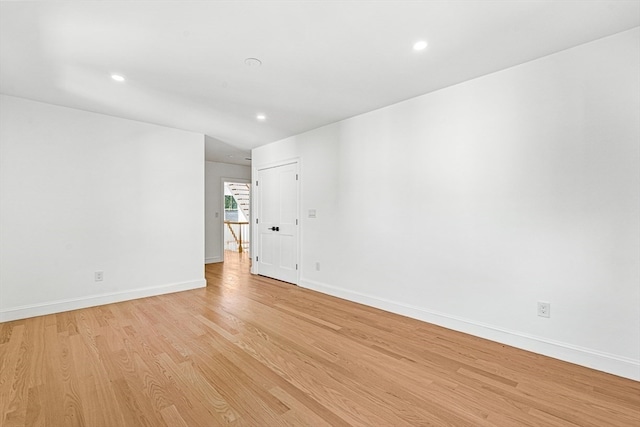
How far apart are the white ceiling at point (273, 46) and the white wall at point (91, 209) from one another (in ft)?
1.68

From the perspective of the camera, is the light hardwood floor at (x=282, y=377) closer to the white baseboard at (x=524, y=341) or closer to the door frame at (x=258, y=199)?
the white baseboard at (x=524, y=341)

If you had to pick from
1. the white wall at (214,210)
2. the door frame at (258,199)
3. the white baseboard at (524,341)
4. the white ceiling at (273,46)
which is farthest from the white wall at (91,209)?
the white baseboard at (524,341)

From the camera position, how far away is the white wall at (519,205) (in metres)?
2.09

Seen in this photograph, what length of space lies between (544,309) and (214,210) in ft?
22.0

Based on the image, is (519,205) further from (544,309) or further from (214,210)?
(214,210)

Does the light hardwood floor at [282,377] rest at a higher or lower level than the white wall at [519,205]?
lower

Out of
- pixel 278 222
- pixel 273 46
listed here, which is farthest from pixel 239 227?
pixel 273 46

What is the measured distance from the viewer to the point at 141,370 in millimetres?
2111

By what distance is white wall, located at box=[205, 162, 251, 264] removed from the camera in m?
6.99

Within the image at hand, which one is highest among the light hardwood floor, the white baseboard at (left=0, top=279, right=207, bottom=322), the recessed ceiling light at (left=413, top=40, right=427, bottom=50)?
the recessed ceiling light at (left=413, top=40, right=427, bottom=50)

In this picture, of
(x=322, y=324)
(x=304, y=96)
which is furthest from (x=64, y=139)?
(x=322, y=324)

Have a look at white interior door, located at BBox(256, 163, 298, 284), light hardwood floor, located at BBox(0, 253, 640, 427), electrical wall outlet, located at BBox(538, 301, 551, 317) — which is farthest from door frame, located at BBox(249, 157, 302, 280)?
electrical wall outlet, located at BBox(538, 301, 551, 317)

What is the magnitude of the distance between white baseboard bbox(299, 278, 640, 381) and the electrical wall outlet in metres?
0.21

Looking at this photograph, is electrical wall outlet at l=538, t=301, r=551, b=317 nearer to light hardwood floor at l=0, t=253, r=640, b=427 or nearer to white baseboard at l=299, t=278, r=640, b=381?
white baseboard at l=299, t=278, r=640, b=381
